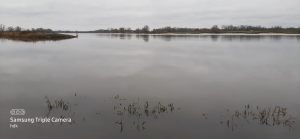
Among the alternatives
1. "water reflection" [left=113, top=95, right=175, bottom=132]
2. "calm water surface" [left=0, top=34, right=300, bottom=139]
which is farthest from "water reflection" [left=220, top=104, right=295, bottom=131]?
"water reflection" [left=113, top=95, right=175, bottom=132]

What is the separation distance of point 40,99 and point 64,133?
4.36 m

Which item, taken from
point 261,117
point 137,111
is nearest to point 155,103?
point 137,111

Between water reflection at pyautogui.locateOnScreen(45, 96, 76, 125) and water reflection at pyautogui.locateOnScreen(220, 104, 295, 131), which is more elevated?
water reflection at pyautogui.locateOnScreen(45, 96, 76, 125)

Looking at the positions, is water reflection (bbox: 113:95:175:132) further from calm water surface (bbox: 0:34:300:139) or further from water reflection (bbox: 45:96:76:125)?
water reflection (bbox: 45:96:76:125)

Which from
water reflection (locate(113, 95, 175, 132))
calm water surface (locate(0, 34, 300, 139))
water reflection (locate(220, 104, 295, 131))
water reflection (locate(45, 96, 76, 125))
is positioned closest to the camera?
calm water surface (locate(0, 34, 300, 139))

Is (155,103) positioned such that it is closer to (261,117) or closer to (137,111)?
(137,111)

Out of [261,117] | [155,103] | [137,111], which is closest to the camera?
[261,117]

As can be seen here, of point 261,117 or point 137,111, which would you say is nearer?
point 261,117

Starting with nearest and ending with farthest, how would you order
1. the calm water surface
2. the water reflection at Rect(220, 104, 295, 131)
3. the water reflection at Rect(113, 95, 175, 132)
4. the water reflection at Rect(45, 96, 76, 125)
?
1. the calm water surface
2. the water reflection at Rect(220, 104, 295, 131)
3. the water reflection at Rect(113, 95, 175, 132)
4. the water reflection at Rect(45, 96, 76, 125)

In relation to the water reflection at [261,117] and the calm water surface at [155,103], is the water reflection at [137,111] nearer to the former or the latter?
the calm water surface at [155,103]

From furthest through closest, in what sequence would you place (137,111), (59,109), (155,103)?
(155,103)
(59,109)
(137,111)

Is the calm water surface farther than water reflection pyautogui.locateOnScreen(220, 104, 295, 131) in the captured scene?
No

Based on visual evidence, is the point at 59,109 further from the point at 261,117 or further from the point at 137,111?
the point at 261,117

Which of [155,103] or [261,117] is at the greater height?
[155,103]
